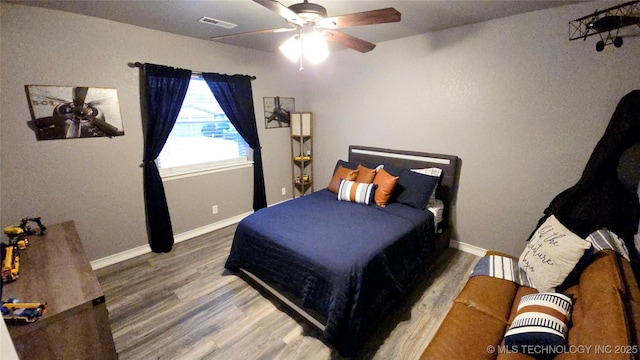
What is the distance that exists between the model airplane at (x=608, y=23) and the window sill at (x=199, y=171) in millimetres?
3627

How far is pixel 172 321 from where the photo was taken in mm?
1965

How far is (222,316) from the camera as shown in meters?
2.02

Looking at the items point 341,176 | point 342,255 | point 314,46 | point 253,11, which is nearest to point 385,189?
point 341,176

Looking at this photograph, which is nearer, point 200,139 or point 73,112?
point 73,112

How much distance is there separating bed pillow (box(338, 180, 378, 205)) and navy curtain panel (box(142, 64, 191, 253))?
2047mm

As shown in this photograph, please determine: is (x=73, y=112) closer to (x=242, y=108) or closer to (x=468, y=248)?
(x=242, y=108)

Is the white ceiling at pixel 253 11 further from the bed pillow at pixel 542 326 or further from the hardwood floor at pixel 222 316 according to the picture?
the hardwood floor at pixel 222 316

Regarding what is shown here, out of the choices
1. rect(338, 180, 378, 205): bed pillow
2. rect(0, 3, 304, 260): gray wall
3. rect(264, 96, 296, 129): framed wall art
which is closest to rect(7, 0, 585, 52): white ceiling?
rect(0, 3, 304, 260): gray wall

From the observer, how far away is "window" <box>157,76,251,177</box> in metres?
3.05

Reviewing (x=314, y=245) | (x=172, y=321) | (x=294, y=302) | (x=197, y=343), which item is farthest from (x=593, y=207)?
(x=172, y=321)

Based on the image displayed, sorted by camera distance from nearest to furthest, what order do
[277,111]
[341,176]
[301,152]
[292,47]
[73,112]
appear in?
[292,47] → [73,112] → [341,176] → [277,111] → [301,152]

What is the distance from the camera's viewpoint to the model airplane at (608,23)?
1615 millimetres

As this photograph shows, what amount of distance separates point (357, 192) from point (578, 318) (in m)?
1.88

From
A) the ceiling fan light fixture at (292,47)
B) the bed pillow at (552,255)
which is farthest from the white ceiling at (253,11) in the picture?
the bed pillow at (552,255)
